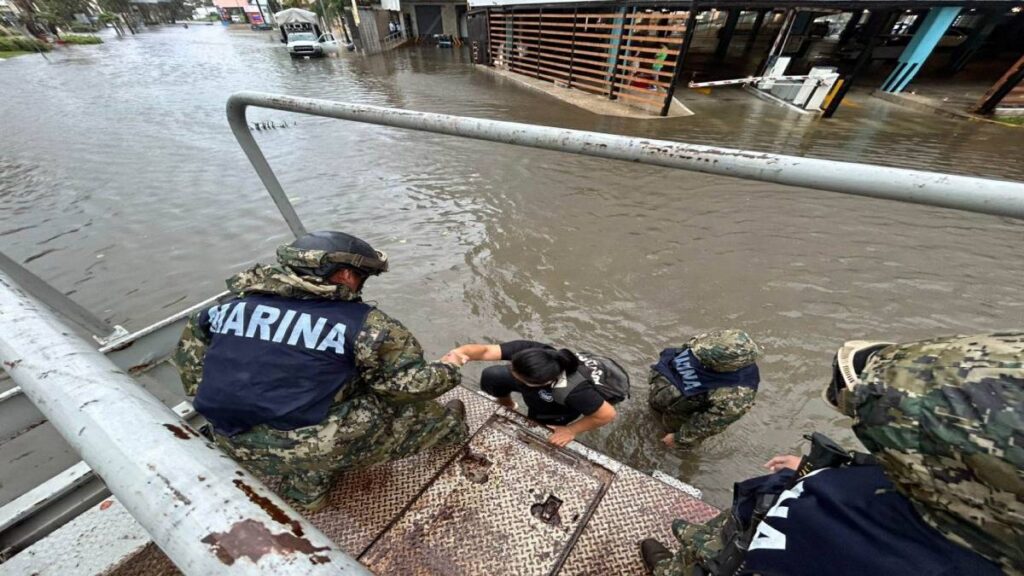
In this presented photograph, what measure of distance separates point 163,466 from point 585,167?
7403 mm

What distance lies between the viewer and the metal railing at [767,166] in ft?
2.63

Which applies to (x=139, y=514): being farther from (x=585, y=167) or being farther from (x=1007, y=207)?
(x=585, y=167)

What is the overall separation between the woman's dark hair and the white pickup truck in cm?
2647

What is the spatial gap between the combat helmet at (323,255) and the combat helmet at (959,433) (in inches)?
62.5

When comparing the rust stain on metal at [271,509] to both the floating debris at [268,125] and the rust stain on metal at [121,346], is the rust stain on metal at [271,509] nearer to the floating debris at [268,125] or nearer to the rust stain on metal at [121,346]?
the rust stain on metal at [121,346]

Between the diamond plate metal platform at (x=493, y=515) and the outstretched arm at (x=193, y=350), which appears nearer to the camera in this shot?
the diamond plate metal platform at (x=493, y=515)

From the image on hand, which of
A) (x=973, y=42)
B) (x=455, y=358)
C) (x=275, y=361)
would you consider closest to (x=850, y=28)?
(x=973, y=42)

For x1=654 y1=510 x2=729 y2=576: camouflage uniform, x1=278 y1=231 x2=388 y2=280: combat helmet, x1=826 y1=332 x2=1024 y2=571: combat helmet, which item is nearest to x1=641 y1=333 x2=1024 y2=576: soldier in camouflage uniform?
x1=826 y1=332 x2=1024 y2=571: combat helmet

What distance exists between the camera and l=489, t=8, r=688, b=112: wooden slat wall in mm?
9727

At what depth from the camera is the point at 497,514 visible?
5.70ft

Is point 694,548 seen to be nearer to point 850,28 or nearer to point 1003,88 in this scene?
point 1003,88

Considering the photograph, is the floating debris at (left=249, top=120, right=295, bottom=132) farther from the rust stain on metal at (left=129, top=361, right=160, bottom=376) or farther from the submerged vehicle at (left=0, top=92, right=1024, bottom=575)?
the rust stain on metal at (left=129, top=361, right=160, bottom=376)

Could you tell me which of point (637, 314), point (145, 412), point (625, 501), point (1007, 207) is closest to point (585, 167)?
point (637, 314)

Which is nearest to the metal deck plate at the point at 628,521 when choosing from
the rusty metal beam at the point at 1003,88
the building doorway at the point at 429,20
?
the rusty metal beam at the point at 1003,88
